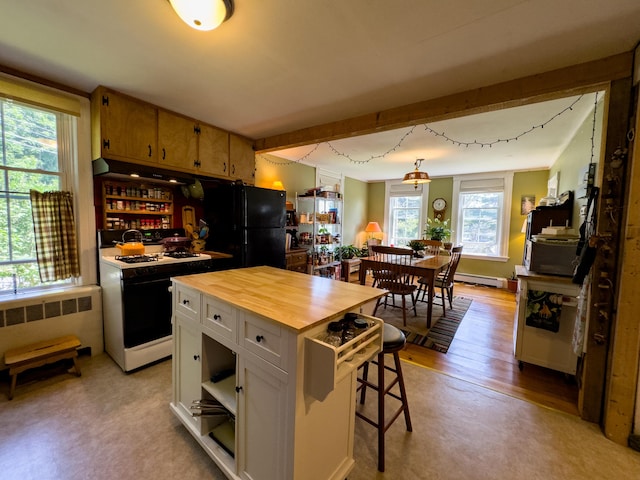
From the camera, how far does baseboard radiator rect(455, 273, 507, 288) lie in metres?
5.34

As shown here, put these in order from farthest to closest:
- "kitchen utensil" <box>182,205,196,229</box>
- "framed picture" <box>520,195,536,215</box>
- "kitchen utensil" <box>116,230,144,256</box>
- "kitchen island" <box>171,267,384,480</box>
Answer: "framed picture" <box>520,195,536,215</box>, "kitchen utensil" <box>182,205,196,229</box>, "kitchen utensil" <box>116,230,144,256</box>, "kitchen island" <box>171,267,384,480</box>

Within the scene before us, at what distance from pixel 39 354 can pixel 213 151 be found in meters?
2.35

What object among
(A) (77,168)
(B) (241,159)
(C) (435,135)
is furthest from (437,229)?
(A) (77,168)

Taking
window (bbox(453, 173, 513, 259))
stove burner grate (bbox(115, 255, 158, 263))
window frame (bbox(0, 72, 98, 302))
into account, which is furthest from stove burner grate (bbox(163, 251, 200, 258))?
Answer: window (bbox(453, 173, 513, 259))

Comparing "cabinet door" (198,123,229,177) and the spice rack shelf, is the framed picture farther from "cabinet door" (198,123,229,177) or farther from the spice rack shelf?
the spice rack shelf

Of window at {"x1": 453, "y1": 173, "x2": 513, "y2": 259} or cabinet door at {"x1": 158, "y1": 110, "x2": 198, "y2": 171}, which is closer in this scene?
cabinet door at {"x1": 158, "y1": 110, "x2": 198, "y2": 171}

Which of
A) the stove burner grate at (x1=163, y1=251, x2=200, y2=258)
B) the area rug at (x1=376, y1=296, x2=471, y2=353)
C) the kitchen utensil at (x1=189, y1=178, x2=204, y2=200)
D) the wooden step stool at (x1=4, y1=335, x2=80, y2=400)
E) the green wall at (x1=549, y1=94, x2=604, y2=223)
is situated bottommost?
the area rug at (x1=376, y1=296, x2=471, y2=353)

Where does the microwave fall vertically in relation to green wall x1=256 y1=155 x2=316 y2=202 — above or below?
below

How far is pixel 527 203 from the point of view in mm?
5023

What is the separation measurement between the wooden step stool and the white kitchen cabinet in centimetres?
385

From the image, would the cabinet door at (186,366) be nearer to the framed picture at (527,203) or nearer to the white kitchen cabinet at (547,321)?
the white kitchen cabinet at (547,321)

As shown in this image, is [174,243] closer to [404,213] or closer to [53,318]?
[53,318]

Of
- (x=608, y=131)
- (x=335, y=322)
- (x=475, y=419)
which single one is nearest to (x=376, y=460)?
(x=475, y=419)

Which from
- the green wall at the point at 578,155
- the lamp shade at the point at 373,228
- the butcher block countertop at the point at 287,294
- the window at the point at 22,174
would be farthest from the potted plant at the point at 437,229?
the window at the point at 22,174
